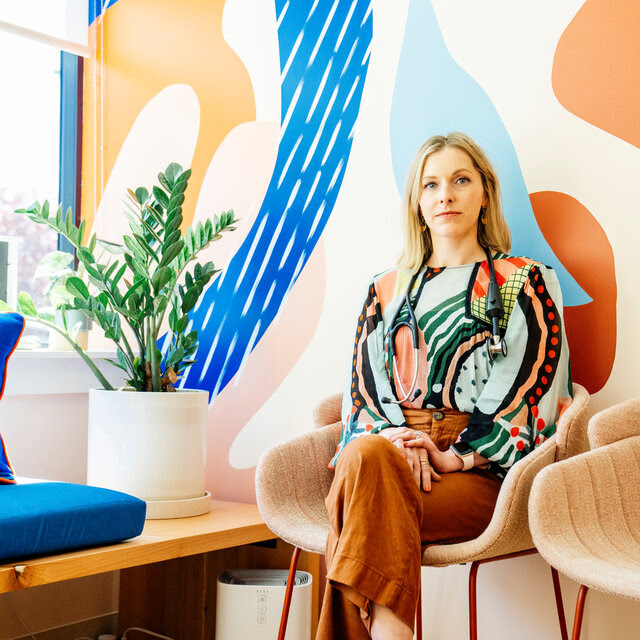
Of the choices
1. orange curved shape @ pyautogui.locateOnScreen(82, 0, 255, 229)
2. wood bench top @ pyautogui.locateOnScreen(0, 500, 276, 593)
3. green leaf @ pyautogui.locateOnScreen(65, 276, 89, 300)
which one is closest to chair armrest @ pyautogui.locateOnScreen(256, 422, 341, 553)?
wood bench top @ pyautogui.locateOnScreen(0, 500, 276, 593)

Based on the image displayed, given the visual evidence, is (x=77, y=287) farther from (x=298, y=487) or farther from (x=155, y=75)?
(x=155, y=75)

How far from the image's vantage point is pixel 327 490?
82.3 inches

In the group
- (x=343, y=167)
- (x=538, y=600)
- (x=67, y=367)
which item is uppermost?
(x=343, y=167)

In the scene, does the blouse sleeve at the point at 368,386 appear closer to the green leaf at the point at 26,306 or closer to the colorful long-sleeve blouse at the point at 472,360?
the colorful long-sleeve blouse at the point at 472,360

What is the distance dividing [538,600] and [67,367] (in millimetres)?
1765

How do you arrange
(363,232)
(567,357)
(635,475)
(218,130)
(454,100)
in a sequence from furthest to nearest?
1. (218,130)
2. (363,232)
3. (454,100)
4. (567,357)
5. (635,475)

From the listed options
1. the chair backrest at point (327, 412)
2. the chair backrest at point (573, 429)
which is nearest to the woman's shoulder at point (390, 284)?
the chair backrest at point (327, 412)

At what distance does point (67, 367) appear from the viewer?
288 cm

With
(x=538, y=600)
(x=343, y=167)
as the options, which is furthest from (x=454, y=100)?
(x=538, y=600)

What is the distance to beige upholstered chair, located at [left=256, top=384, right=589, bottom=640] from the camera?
5.37ft

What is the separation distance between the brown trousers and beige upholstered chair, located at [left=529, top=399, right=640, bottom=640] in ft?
0.69

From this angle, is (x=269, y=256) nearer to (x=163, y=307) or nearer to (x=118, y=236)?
(x=163, y=307)

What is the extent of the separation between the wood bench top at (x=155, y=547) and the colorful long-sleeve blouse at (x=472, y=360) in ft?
1.77

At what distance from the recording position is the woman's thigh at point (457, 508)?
172cm
